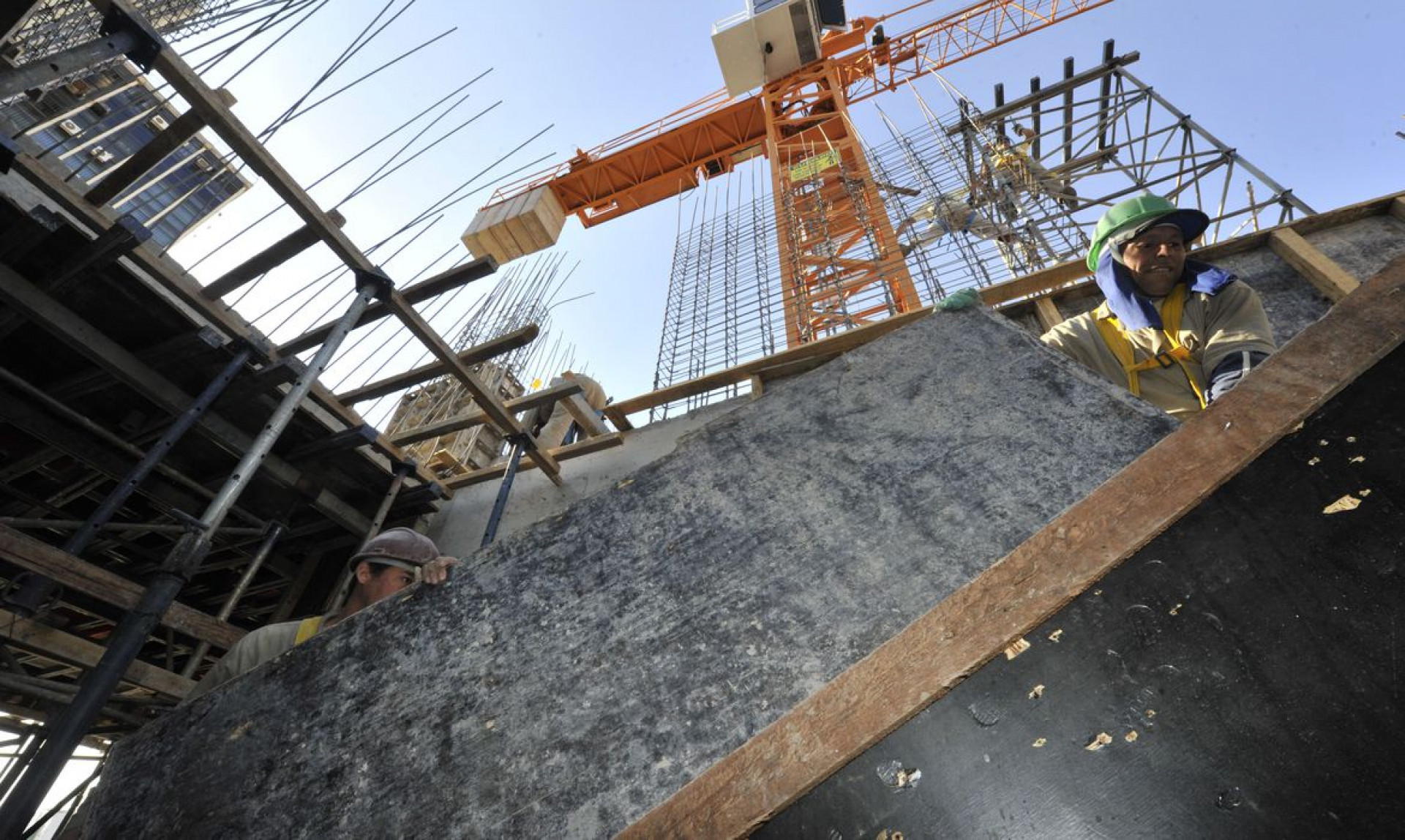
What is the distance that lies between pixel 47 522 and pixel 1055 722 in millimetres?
5608

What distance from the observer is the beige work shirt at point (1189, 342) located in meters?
2.29

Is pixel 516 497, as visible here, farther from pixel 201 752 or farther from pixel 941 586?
pixel 941 586

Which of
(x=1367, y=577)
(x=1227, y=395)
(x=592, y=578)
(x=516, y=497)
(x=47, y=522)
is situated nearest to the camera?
(x=1367, y=577)

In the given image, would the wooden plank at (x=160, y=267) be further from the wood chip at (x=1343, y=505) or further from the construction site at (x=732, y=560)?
the wood chip at (x=1343, y=505)

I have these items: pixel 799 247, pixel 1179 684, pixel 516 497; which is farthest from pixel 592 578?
pixel 799 247

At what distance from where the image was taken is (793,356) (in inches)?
156

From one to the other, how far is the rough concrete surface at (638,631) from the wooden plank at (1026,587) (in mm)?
825

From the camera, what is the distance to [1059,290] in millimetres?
4008

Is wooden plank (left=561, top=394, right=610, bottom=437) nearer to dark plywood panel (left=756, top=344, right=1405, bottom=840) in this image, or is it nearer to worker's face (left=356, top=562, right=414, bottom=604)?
worker's face (left=356, top=562, right=414, bottom=604)

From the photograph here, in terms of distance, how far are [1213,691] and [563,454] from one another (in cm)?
500

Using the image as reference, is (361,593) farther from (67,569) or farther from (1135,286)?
(1135,286)

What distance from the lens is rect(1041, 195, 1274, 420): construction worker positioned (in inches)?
93.4

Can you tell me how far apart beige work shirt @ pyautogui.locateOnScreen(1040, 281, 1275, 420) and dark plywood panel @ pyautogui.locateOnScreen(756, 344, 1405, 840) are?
1.71 metres

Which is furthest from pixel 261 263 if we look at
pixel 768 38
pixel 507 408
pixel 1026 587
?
pixel 768 38
